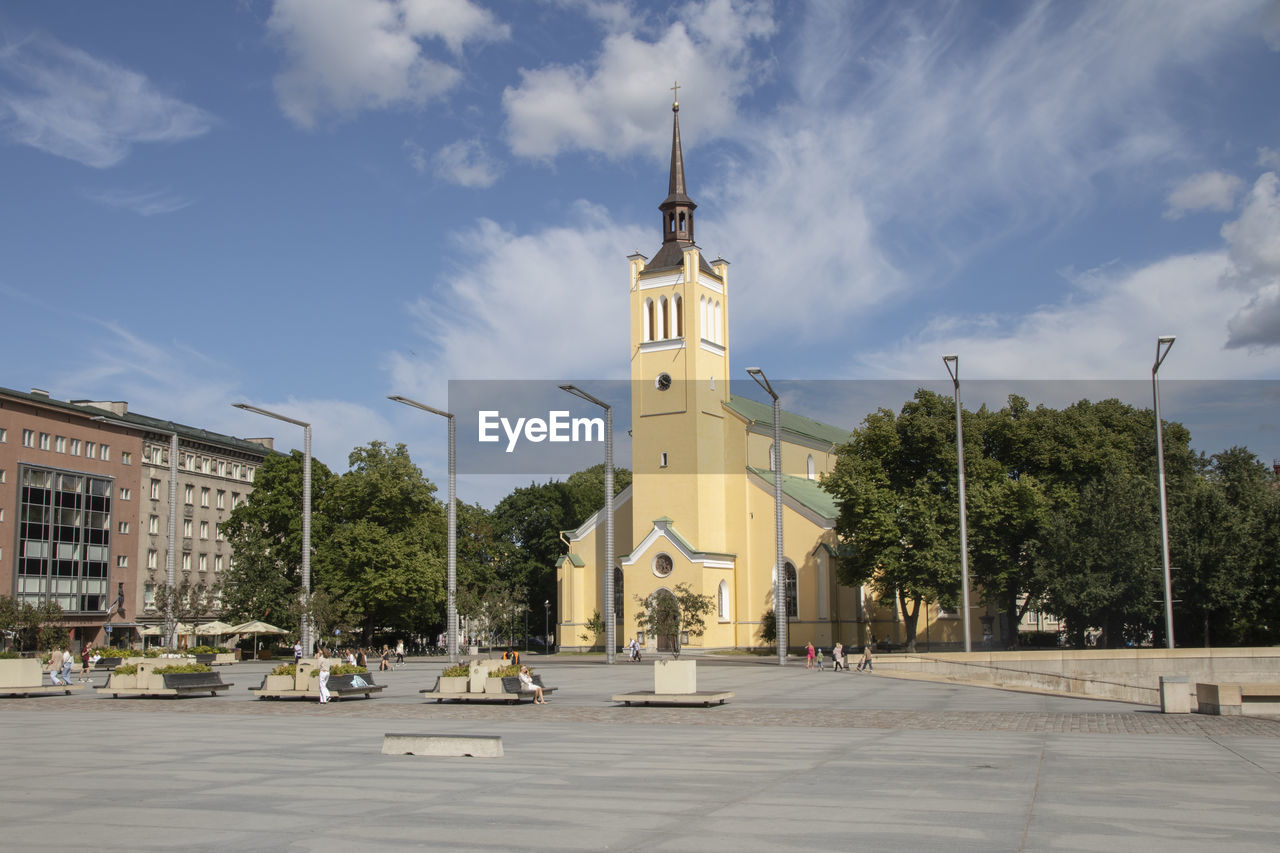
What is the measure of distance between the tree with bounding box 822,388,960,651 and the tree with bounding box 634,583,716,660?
7.97 m

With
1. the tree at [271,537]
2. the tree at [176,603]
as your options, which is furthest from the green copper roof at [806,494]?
the tree at [176,603]

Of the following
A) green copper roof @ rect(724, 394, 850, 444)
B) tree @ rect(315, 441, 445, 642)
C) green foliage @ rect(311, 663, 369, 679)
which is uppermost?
green copper roof @ rect(724, 394, 850, 444)

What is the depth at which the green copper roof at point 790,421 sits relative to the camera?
7012 cm

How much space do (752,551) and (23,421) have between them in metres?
47.7

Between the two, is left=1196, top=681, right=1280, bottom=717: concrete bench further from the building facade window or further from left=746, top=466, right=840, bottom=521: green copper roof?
the building facade window

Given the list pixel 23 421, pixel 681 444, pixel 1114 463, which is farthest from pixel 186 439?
pixel 1114 463

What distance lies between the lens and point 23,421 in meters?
71.8

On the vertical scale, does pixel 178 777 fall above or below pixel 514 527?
below

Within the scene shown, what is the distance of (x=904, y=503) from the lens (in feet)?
175

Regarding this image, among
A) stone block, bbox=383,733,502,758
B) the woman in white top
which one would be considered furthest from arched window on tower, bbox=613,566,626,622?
stone block, bbox=383,733,502,758

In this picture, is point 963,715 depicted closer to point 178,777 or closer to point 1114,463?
point 178,777

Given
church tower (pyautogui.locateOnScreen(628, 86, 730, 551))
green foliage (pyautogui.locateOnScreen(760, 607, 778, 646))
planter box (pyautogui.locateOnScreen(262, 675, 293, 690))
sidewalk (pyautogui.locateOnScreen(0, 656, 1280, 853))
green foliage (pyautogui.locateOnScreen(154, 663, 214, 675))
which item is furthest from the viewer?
church tower (pyautogui.locateOnScreen(628, 86, 730, 551))

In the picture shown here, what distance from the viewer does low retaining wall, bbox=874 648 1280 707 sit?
123 ft

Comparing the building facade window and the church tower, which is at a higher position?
the church tower
